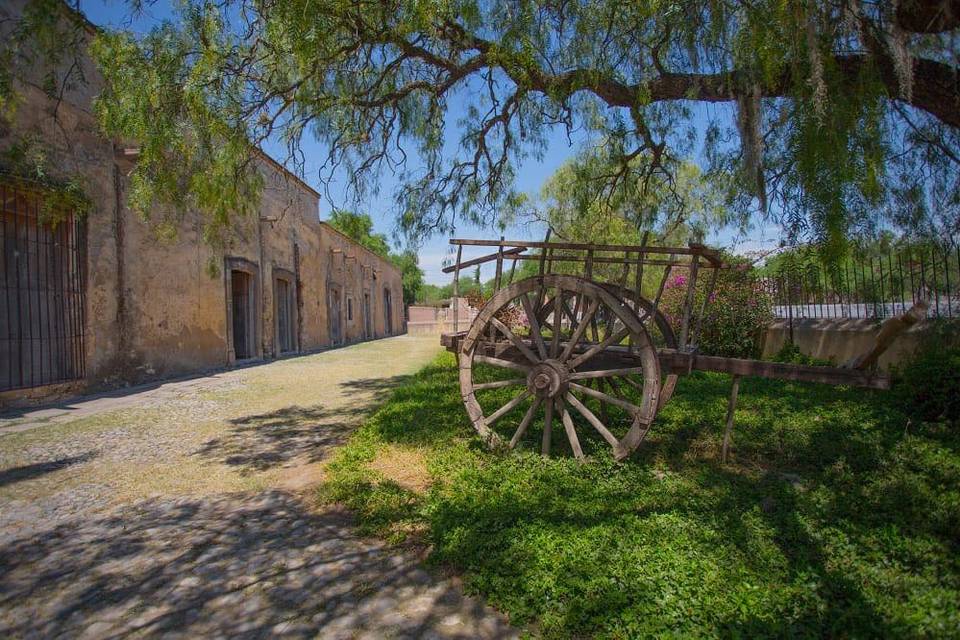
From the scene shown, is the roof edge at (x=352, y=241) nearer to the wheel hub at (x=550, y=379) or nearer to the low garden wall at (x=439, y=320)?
the low garden wall at (x=439, y=320)

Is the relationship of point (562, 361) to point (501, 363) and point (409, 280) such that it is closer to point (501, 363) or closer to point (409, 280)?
point (501, 363)

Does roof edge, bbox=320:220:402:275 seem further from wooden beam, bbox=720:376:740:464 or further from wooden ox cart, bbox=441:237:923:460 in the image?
wooden beam, bbox=720:376:740:464

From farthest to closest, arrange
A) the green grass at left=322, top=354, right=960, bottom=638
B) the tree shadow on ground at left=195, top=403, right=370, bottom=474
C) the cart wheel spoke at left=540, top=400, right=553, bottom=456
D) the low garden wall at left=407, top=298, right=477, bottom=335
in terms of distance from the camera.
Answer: the low garden wall at left=407, top=298, right=477, bottom=335
the tree shadow on ground at left=195, top=403, right=370, bottom=474
the cart wheel spoke at left=540, top=400, right=553, bottom=456
the green grass at left=322, top=354, right=960, bottom=638

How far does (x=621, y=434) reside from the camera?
16.4ft

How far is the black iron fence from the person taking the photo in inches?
154

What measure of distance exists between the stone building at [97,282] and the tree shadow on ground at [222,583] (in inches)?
165

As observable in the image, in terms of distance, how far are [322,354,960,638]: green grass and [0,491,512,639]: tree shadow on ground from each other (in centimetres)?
23

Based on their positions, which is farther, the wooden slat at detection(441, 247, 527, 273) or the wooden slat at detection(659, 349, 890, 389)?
the wooden slat at detection(441, 247, 527, 273)

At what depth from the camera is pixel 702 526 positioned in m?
3.03

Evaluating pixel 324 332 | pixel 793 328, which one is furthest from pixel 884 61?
pixel 324 332

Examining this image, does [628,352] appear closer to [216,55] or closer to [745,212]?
[745,212]

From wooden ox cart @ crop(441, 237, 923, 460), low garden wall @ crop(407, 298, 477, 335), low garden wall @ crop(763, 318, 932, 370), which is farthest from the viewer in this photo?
low garden wall @ crop(407, 298, 477, 335)

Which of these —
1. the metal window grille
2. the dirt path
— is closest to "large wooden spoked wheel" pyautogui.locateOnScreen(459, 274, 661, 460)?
the dirt path

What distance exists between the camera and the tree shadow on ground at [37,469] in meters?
4.34
